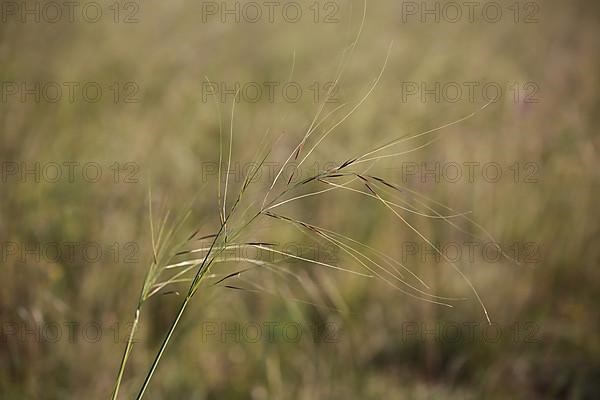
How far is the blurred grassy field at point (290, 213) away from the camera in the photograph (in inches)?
68.6

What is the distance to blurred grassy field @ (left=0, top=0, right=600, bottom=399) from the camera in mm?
1741

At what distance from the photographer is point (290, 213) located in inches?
94.5

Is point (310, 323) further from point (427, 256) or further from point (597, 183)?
point (597, 183)

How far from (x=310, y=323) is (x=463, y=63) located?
1.62m
